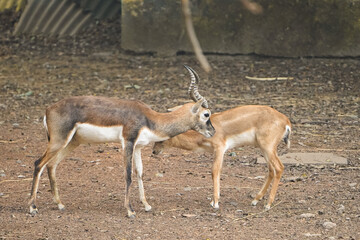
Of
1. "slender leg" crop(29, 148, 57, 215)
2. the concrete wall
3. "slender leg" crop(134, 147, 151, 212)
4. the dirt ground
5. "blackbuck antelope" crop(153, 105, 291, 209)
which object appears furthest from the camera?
the concrete wall

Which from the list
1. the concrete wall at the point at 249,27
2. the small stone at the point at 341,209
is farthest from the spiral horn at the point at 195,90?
the concrete wall at the point at 249,27

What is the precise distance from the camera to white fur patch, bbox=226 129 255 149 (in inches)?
243

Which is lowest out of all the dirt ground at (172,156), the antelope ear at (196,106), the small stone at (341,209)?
the dirt ground at (172,156)

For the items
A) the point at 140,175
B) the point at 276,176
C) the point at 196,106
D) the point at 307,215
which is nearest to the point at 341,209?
the point at 307,215

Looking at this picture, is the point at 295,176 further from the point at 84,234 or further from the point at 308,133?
the point at 84,234

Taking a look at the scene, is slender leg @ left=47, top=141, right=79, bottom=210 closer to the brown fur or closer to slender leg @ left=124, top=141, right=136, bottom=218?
the brown fur

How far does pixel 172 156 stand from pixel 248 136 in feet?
5.99

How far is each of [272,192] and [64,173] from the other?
2.36 meters

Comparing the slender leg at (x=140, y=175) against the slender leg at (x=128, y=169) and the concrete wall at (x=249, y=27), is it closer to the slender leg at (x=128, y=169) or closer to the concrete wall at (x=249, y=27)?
the slender leg at (x=128, y=169)

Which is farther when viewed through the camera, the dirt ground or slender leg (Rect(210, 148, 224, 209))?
slender leg (Rect(210, 148, 224, 209))

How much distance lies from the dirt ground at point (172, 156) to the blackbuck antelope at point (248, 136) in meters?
0.32

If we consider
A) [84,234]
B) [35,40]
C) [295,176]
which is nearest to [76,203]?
[84,234]

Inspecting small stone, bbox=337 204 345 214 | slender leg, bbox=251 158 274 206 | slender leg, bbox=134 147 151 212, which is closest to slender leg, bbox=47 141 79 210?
slender leg, bbox=134 147 151 212

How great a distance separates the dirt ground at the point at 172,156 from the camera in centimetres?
551
